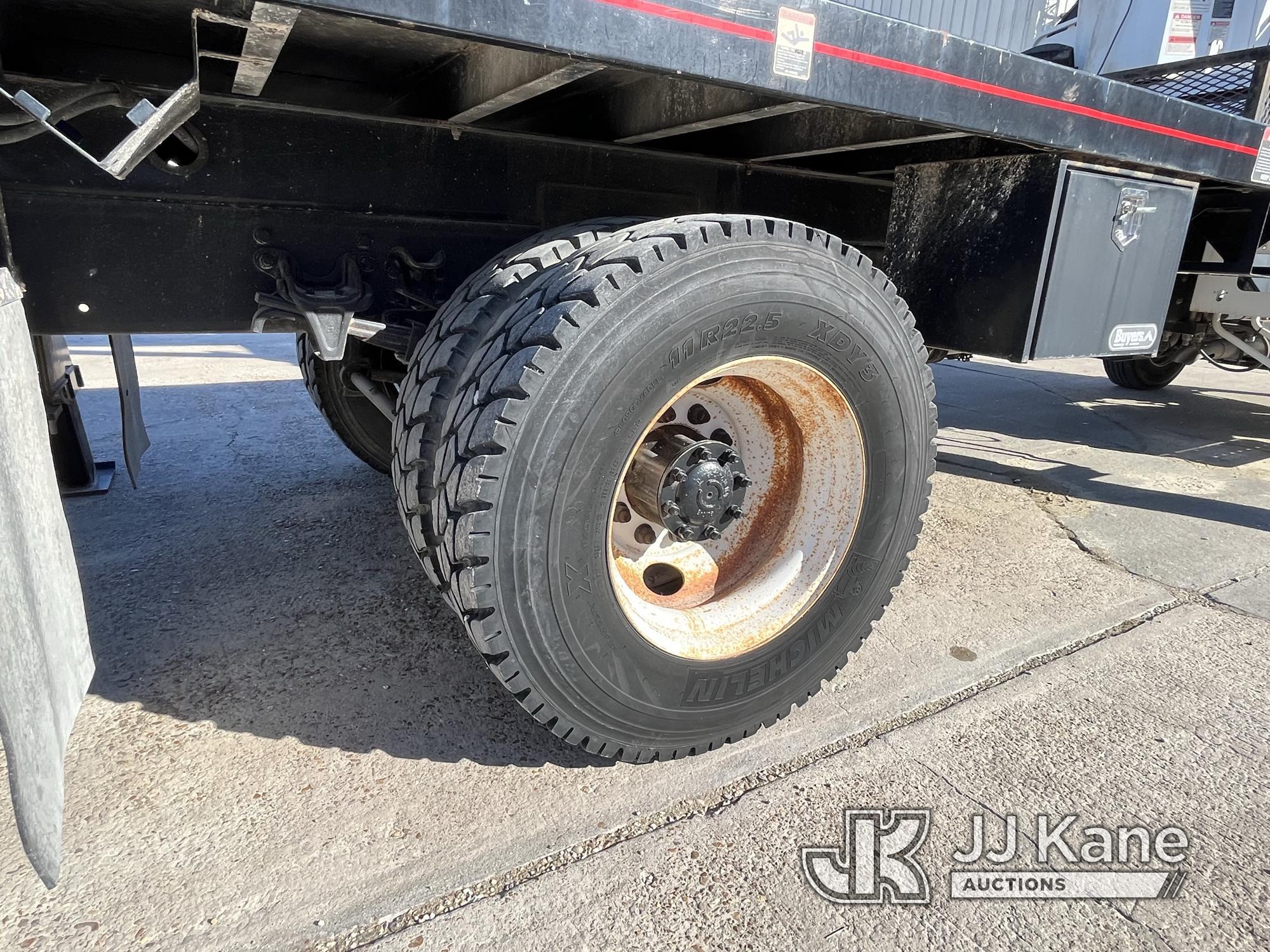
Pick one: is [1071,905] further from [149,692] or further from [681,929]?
[149,692]

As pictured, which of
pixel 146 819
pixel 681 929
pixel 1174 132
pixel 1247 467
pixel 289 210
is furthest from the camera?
pixel 1247 467

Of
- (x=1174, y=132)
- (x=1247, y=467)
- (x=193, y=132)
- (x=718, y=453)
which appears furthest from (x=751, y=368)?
(x=1247, y=467)

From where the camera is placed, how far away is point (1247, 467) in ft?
15.9

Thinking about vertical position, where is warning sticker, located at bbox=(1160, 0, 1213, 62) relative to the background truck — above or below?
above

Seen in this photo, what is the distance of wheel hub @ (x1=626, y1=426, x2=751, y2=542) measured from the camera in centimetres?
209

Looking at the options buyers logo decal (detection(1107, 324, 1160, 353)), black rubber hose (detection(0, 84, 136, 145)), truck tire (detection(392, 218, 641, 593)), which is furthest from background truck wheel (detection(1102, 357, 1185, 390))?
black rubber hose (detection(0, 84, 136, 145))

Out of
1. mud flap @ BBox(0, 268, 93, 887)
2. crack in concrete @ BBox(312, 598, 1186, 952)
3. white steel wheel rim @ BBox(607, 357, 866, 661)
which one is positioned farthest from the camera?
white steel wheel rim @ BBox(607, 357, 866, 661)

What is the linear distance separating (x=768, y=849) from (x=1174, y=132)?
2.43 meters

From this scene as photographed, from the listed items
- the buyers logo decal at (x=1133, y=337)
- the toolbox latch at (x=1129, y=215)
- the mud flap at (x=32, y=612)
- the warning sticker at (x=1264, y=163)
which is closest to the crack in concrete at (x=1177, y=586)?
the buyers logo decal at (x=1133, y=337)

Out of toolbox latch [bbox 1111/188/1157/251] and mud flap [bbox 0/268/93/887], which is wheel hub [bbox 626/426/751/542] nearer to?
mud flap [bbox 0/268/93/887]

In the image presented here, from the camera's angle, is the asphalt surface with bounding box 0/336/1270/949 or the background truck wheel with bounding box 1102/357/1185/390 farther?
the background truck wheel with bounding box 1102/357/1185/390

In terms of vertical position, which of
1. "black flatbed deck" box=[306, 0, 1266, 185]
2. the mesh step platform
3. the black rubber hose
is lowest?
the black rubber hose

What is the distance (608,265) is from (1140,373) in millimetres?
6700

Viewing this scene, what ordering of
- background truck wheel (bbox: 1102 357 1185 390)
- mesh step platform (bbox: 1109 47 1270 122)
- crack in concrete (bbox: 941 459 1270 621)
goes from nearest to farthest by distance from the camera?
mesh step platform (bbox: 1109 47 1270 122)
crack in concrete (bbox: 941 459 1270 621)
background truck wheel (bbox: 1102 357 1185 390)
